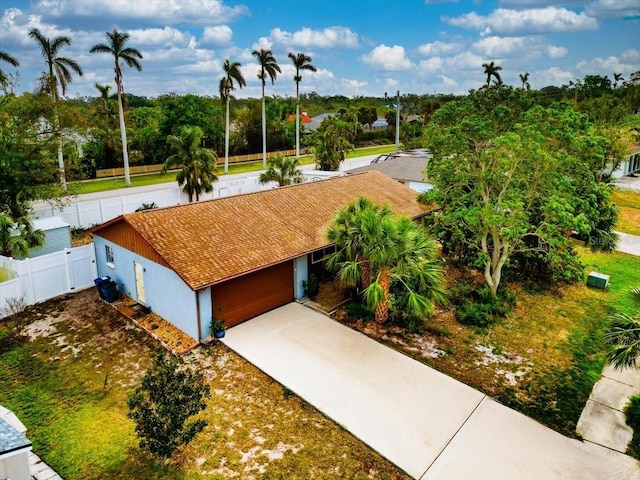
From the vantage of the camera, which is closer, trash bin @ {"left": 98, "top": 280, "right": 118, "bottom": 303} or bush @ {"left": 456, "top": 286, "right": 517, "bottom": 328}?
bush @ {"left": 456, "top": 286, "right": 517, "bottom": 328}

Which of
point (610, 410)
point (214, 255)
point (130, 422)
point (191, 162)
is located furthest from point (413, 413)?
point (191, 162)

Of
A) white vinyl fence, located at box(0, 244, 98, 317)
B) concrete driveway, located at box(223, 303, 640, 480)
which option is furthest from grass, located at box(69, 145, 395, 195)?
concrete driveway, located at box(223, 303, 640, 480)

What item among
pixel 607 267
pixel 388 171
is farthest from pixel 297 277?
pixel 388 171

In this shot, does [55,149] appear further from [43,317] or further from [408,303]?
[408,303]

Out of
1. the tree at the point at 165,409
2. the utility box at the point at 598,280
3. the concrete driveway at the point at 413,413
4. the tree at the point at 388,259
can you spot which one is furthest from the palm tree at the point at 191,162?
the utility box at the point at 598,280

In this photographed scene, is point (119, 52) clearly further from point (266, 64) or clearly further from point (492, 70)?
point (492, 70)

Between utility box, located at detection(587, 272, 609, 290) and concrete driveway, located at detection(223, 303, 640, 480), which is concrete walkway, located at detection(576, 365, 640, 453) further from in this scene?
utility box, located at detection(587, 272, 609, 290)

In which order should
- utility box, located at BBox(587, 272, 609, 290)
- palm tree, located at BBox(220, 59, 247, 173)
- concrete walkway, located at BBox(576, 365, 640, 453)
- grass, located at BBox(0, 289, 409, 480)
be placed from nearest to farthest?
grass, located at BBox(0, 289, 409, 480), concrete walkway, located at BBox(576, 365, 640, 453), utility box, located at BBox(587, 272, 609, 290), palm tree, located at BBox(220, 59, 247, 173)
